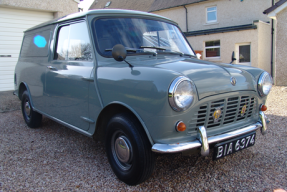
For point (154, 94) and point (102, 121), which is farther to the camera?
point (102, 121)

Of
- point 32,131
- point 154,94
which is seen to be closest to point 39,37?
point 32,131

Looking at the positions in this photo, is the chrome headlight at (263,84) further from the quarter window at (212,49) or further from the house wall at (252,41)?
the quarter window at (212,49)

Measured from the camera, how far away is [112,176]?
2.79 metres

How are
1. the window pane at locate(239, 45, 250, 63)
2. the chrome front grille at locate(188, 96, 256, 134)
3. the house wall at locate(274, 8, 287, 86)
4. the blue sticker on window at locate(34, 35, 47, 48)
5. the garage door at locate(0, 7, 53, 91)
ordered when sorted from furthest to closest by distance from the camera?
the window pane at locate(239, 45, 250, 63), the house wall at locate(274, 8, 287, 86), the garage door at locate(0, 7, 53, 91), the blue sticker on window at locate(34, 35, 47, 48), the chrome front grille at locate(188, 96, 256, 134)

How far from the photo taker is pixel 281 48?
10.7 metres

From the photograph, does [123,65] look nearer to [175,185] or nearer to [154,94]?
[154,94]

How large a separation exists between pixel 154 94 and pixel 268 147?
229 centimetres

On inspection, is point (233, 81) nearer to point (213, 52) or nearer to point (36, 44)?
point (36, 44)

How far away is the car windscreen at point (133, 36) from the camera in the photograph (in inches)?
115

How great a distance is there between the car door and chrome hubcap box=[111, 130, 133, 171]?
1.62 ft

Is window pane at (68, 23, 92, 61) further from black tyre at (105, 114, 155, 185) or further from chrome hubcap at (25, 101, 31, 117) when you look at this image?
chrome hubcap at (25, 101, 31, 117)

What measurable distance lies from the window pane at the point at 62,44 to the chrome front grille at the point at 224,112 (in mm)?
2065

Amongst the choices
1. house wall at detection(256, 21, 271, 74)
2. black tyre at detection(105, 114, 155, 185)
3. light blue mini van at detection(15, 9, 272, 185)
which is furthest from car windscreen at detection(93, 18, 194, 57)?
house wall at detection(256, 21, 271, 74)

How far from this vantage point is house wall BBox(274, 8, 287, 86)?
10492mm
